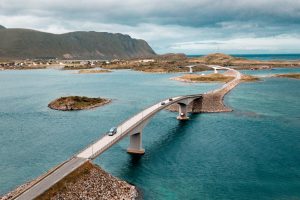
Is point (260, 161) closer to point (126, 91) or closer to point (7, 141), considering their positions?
point (7, 141)

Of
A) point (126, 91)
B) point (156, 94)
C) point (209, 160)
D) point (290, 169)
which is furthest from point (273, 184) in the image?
point (126, 91)

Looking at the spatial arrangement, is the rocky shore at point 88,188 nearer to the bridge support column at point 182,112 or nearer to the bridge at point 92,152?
the bridge at point 92,152

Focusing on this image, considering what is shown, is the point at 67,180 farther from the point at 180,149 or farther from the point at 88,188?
the point at 180,149

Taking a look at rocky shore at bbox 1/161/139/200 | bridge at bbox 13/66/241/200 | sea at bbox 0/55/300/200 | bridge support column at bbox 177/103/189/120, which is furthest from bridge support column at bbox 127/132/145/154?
bridge support column at bbox 177/103/189/120

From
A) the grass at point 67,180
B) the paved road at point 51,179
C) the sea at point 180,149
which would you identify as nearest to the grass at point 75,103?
the sea at point 180,149

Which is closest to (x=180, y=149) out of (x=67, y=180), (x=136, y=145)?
(x=136, y=145)
